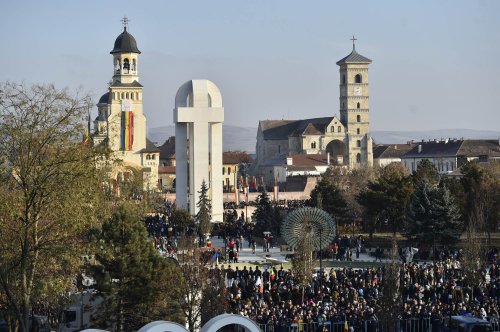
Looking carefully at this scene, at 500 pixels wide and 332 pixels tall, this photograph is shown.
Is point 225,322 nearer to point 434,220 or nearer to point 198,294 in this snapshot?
point 198,294

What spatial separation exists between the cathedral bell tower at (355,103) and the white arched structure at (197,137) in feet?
207

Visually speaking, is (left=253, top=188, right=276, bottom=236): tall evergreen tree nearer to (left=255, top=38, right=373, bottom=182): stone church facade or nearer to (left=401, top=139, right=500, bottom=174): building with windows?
Result: (left=401, top=139, right=500, bottom=174): building with windows

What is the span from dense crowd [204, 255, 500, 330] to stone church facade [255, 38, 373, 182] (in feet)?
302

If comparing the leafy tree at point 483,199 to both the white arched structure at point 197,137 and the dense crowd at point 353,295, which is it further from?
the white arched structure at point 197,137

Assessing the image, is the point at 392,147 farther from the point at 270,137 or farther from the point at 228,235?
the point at 228,235

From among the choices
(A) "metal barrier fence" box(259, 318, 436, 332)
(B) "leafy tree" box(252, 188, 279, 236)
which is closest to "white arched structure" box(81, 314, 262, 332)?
(A) "metal barrier fence" box(259, 318, 436, 332)

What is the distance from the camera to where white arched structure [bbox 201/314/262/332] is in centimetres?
1950

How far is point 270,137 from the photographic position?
144 m

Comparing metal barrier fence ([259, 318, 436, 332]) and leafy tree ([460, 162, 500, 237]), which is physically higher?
leafy tree ([460, 162, 500, 237])

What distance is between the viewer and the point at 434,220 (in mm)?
49125

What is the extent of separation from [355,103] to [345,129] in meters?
2.98

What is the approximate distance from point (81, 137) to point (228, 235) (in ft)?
110

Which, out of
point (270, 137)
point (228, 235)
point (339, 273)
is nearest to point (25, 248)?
point (339, 273)

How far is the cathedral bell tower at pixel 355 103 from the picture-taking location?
13250cm
